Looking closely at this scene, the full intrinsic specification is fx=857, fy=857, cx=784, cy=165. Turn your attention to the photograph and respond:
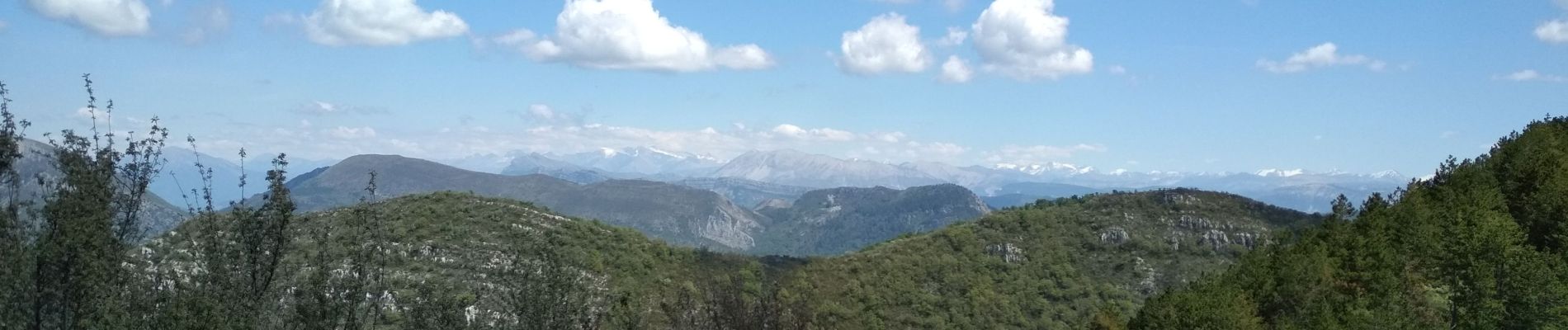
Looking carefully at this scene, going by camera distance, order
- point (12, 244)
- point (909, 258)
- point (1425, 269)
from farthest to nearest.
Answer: point (909, 258) → point (1425, 269) → point (12, 244)

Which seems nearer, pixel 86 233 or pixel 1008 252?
pixel 86 233

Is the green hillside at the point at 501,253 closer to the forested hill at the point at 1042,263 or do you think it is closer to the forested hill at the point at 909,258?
the forested hill at the point at 909,258

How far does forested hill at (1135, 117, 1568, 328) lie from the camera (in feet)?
141

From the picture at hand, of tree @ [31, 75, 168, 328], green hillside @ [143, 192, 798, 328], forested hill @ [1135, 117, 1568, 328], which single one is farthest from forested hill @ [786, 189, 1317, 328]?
tree @ [31, 75, 168, 328]

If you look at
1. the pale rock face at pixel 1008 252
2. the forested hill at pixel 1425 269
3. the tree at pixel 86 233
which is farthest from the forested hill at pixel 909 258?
the tree at pixel 86 233

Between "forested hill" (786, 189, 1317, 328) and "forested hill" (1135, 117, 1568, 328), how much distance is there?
1048 inches

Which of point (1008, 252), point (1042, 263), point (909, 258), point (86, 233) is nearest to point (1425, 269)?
point (1042, 263)

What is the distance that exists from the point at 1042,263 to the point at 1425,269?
187 ft

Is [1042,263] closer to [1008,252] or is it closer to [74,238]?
[1008,252]

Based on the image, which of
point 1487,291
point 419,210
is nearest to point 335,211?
point 419,210

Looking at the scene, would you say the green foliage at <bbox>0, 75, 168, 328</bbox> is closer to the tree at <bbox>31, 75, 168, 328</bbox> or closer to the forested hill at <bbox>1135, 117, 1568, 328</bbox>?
the tree at <bbox>31, 75, 168, 328</bbox>

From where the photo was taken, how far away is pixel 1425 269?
54000 millimetres

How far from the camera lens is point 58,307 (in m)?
27.2

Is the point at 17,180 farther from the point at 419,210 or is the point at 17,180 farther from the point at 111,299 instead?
the point at 419,210
